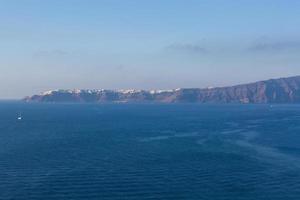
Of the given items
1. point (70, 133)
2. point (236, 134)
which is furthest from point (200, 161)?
point (70, 133)

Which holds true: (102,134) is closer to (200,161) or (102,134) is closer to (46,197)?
(200,161)

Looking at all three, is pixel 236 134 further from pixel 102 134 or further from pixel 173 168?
pixel 173 168

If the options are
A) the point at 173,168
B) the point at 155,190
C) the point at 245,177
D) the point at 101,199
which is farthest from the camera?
the point at 173,168

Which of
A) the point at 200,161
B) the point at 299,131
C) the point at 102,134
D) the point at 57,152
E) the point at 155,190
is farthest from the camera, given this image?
the point at 299,131

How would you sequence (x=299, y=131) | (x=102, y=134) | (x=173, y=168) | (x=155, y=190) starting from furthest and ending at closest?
(x=299, y=131), (x=102, y=134), (x=173, y=168), (x=155, y=190)

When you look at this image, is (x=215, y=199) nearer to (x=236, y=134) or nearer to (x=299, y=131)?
(x=236, y=134)

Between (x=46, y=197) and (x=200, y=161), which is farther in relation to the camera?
(x=200, y=161)

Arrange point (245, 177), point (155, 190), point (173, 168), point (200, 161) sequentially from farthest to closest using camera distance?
point (200, 161), point (173, 168), point (245, 177), point (155, 190)

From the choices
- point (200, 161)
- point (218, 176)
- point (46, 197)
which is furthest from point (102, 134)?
point (46, 197)

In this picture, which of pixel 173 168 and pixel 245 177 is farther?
pixel 173 168

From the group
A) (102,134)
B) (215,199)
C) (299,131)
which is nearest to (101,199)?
(215,199)
